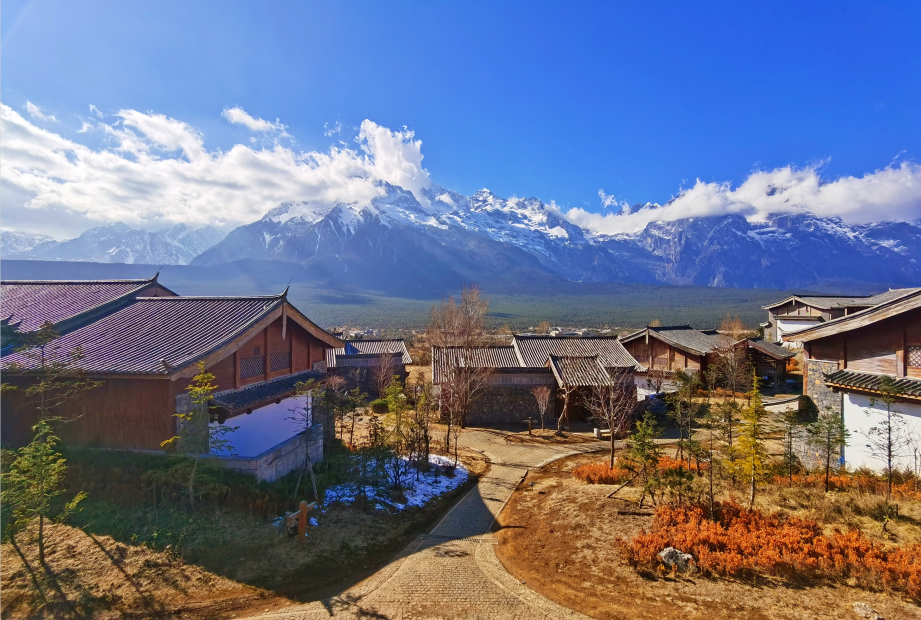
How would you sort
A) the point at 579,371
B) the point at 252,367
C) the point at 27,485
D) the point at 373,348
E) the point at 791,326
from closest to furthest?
the point at 27,485
the point at 252,367
the point at 579,371
the point at 373,348
the point at 791,326

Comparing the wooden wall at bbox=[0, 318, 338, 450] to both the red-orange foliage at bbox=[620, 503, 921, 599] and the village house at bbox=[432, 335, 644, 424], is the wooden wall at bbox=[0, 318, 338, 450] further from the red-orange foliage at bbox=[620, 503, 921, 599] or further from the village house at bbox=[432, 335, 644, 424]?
the village house at bbox=[432, 335, 644, 424]

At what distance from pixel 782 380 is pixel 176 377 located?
128 feet

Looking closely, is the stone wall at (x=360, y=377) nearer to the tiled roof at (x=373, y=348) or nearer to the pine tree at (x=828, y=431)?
the tiled roof at (x=373, y=348)

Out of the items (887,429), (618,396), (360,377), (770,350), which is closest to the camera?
(887,429)

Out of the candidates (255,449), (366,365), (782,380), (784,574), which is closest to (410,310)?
Answer: (366,365)

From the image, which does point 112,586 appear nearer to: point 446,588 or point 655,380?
point 446,588

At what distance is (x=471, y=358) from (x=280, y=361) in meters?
13.4

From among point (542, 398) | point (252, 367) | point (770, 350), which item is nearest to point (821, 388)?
point (542, 398)

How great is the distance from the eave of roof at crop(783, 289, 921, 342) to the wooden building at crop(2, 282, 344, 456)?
17313 millimetres

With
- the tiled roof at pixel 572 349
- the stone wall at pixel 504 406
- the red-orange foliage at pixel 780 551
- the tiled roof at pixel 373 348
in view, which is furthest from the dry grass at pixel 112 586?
the tiled roof at pixel 373 348

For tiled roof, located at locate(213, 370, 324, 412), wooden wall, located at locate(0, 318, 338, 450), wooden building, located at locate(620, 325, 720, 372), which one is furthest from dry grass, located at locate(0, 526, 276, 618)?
wooden building, located at locate(620, 325, 720, 372)

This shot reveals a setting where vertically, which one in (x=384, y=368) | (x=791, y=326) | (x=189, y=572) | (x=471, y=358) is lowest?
(x=189, y=572)

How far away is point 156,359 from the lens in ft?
38.7

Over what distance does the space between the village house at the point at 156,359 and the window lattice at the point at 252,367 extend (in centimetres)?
3
